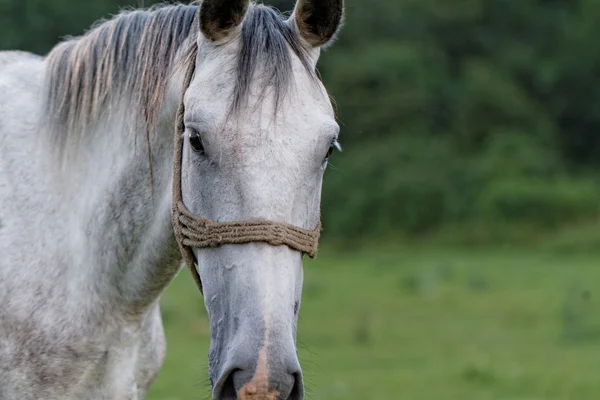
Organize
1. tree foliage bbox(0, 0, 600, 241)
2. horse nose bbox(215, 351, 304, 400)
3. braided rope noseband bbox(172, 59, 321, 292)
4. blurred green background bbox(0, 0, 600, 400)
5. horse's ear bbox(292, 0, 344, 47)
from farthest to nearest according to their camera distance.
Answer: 1. tree foliage bbox(0, 0, 600, 241)
2. blurred green background bbox(0, 0, 600, 400)
3. horse's ear bbox(292, 0, 344, 47)
4. braided rope noseband bbox(172, 59, 321, 292)
5. horse nose bbox(215, 351, 304, 400)

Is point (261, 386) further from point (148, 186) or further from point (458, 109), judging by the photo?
point (458, 109)

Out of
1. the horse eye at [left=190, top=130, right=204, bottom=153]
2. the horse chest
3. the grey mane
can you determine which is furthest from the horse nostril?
the grey mane

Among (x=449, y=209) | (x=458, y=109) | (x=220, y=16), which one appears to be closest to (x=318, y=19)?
(x=220, y=16)

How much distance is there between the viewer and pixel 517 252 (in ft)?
66.8

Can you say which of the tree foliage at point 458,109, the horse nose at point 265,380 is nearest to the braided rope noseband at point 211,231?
the horse nose at point 265,380

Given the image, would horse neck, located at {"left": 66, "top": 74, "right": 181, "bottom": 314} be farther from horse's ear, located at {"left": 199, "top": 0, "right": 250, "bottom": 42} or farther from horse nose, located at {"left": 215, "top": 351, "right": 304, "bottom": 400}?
horse nose, located at {"left": 215, "top": 351, "right": 304, "bottom": 400}

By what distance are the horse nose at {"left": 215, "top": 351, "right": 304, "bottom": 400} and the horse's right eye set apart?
675mm

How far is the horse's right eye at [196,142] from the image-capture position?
3078 mm

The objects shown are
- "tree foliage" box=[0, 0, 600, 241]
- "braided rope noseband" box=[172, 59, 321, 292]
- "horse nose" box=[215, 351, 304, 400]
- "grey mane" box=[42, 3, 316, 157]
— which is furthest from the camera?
"tree foliage" box=[0, 0, 600, 241]

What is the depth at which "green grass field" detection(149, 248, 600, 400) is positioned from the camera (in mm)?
9125

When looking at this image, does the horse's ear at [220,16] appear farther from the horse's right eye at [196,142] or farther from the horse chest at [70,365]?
the horse chest at [70,365]

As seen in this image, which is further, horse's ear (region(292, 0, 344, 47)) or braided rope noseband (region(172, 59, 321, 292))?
horse's ear (region(292, 0, 344, 47))

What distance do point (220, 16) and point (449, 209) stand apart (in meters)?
21.5

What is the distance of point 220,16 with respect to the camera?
319 centimetres
